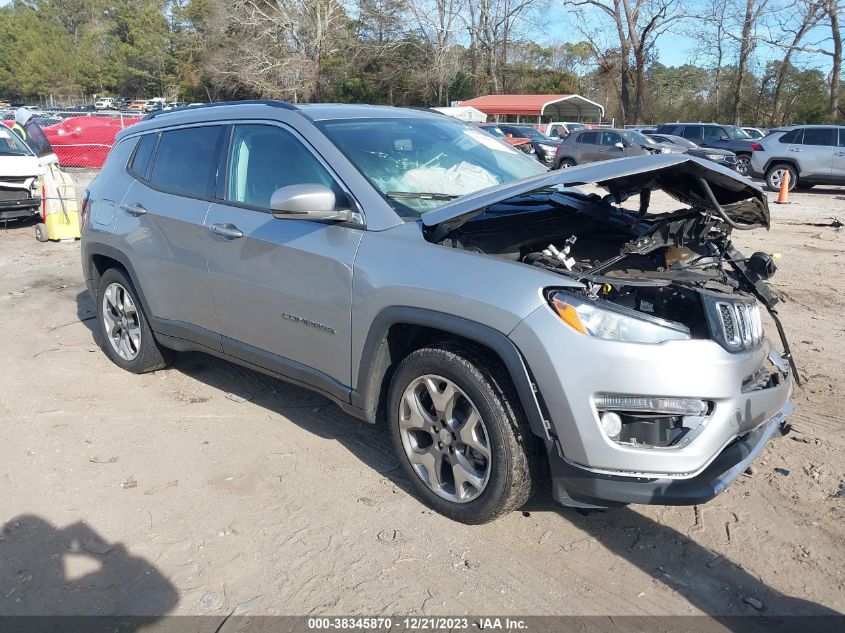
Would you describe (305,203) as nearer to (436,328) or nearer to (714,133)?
(436,328)

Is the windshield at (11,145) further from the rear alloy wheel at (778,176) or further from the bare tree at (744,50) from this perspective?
the bare tree at (744,50)

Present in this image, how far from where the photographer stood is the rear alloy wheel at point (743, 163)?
23702 mm

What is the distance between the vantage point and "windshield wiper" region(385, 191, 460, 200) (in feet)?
12.5

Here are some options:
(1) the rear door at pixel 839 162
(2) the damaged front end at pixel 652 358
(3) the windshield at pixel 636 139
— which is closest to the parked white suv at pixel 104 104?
(3) the windshield at pixel 636 139

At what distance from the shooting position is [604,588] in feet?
9.95

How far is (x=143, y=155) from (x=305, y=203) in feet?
7.34

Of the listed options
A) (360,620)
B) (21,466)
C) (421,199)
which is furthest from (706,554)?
(21,466)

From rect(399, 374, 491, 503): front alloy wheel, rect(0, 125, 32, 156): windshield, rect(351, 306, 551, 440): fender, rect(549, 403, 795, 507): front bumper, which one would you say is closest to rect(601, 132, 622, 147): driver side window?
rect(0, 125, 32, 156): windshield

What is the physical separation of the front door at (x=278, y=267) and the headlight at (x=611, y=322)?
1146mm

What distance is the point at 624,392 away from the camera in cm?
287

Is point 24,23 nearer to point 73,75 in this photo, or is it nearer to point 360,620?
point 73,75

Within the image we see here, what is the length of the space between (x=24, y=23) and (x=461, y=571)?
108712mm

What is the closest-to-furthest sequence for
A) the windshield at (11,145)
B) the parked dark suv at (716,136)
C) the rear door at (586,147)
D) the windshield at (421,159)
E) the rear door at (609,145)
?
the windshield at (421,159)
the windshield at (11,145)
the rear door at (609,145)
the rear door at (586,147)
the parked dark suv at (716,136)

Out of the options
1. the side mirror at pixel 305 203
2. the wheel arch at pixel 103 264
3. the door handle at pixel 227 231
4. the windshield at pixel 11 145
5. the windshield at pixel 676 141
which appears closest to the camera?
the side mirror at pixel 305 203
